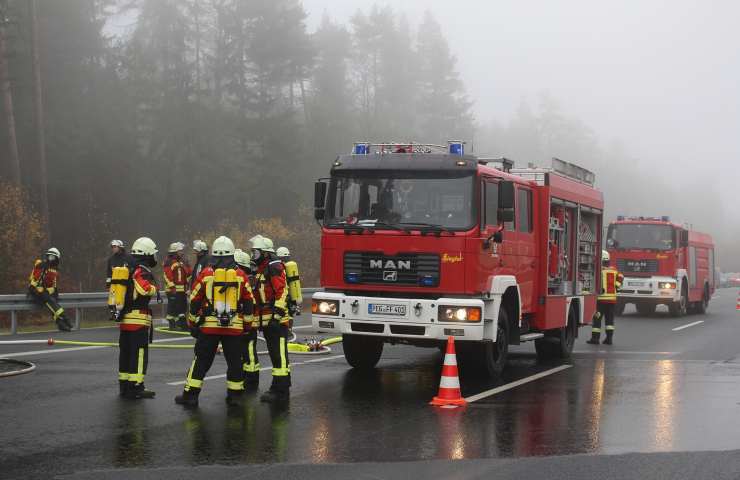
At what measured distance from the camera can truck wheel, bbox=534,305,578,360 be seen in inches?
647

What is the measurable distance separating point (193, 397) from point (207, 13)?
53814mm

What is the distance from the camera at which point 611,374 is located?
14367 mm

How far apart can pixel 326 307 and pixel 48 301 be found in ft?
31.2

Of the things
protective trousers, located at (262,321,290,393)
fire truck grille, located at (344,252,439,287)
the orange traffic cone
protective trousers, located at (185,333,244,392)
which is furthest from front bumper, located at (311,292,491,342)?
protective trousers, located at (185,333,244,392)

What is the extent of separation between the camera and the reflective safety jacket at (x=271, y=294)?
441 inches

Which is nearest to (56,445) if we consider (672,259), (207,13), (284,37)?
(672,259)

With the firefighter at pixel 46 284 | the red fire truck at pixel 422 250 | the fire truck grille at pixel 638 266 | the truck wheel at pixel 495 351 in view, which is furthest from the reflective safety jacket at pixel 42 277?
the fire truck grille at pixel 638 266

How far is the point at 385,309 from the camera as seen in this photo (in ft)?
40.6

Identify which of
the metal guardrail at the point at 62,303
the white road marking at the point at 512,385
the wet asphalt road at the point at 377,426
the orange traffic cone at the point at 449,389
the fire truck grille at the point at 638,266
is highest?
the fire truck grille at the point at 638,266

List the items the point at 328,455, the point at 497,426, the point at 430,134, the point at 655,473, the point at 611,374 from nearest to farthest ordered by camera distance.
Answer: the point at 655,473 → the point at 328,455 → the point at 497,426 → the point at 611,374 → the point at 430,134

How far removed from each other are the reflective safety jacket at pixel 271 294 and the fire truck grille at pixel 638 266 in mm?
21161

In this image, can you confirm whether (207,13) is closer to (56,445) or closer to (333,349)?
(333,349)

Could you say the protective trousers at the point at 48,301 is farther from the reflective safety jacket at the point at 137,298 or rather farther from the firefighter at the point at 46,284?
the reflective safety jacket at the point at 137,298

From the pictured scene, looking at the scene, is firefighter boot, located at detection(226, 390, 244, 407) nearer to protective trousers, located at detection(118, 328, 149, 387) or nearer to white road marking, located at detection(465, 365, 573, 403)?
protective trousers, located at detection(118, 328, 149, 387)
